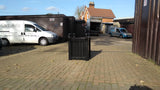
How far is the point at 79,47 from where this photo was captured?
6.45m

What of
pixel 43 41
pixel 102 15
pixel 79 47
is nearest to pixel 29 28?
pixel 43 41

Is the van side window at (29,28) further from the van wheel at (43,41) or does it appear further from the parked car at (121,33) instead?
the parked car at (121,33)

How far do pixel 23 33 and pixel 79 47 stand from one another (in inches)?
317

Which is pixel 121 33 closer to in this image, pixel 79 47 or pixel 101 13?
pixel 79 47

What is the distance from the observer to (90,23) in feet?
84.5

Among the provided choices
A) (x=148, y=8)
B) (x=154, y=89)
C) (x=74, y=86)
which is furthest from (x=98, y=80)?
(x=148, y=8)

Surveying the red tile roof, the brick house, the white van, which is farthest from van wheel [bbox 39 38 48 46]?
the red tile roof

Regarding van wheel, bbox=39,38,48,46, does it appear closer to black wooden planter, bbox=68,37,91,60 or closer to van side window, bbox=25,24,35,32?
van side window, bbox=25,24,35,32

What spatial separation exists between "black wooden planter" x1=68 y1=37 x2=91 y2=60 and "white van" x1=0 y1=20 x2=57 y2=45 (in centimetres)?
670

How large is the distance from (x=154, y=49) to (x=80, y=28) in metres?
16.6

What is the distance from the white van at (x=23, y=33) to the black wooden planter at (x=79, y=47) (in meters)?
6.70

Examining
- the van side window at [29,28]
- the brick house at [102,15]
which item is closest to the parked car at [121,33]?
the brick house at [102,15]

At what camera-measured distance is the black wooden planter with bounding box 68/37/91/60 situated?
21.0 ft

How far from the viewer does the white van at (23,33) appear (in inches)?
497
